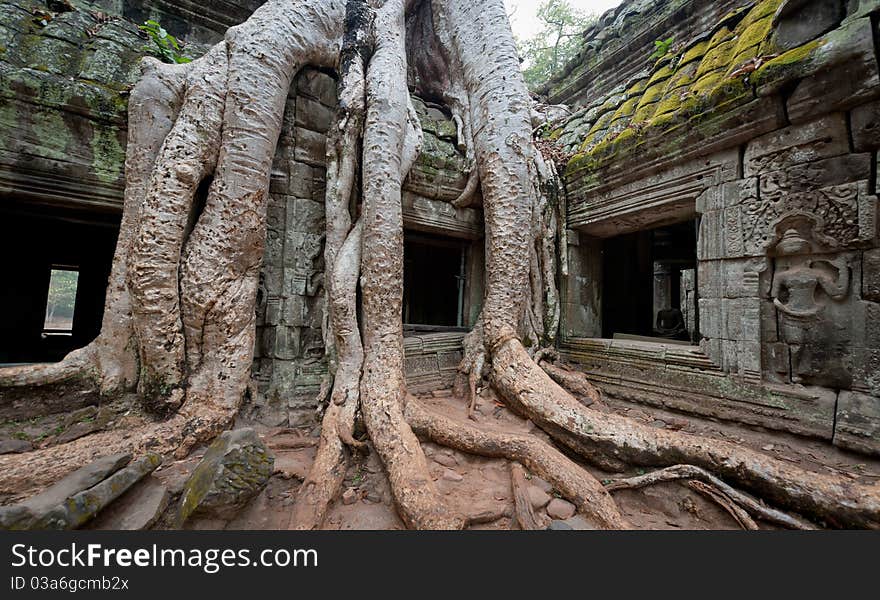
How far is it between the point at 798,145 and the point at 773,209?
44cm

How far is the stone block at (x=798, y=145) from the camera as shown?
7.01ft

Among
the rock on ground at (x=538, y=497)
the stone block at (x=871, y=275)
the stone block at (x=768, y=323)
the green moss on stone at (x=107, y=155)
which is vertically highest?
the green moss on stone at (x=107, y=155)

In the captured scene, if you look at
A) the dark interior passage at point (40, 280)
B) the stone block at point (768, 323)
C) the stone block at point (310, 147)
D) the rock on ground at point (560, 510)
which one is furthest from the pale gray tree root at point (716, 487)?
the dark interior passage at point (40, 280)

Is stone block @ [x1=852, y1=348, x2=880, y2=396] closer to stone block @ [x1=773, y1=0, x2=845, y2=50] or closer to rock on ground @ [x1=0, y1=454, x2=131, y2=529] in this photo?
stone block @ [x1=773, y1=0, x2=845, y2=50]

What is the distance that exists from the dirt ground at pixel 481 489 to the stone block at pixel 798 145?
1897 millimetres

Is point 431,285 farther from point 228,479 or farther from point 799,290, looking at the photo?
point 228,479

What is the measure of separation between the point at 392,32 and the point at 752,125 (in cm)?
313

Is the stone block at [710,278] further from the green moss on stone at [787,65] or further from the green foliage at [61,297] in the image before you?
the green foliage at [61,297]

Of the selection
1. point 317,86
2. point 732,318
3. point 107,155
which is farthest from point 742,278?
point 107,155

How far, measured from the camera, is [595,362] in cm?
343

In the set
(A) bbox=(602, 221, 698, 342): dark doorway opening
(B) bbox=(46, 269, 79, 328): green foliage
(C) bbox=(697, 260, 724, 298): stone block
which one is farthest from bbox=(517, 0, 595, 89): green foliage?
(B) bbox=(46, 269, 79, 328): green foliage

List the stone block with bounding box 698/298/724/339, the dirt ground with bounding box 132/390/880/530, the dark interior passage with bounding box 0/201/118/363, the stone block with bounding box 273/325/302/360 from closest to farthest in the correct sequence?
the dirt ground with bounding box 132/390/880/530 < the stone block with bounding box 698/298/724/339 < the stone block with bounding box 273/325/302/360 < the dark interior passage with bounding box 0/201/118/363

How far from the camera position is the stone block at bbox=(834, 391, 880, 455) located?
195 cm

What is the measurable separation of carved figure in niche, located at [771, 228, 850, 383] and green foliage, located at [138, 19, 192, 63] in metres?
4.95
